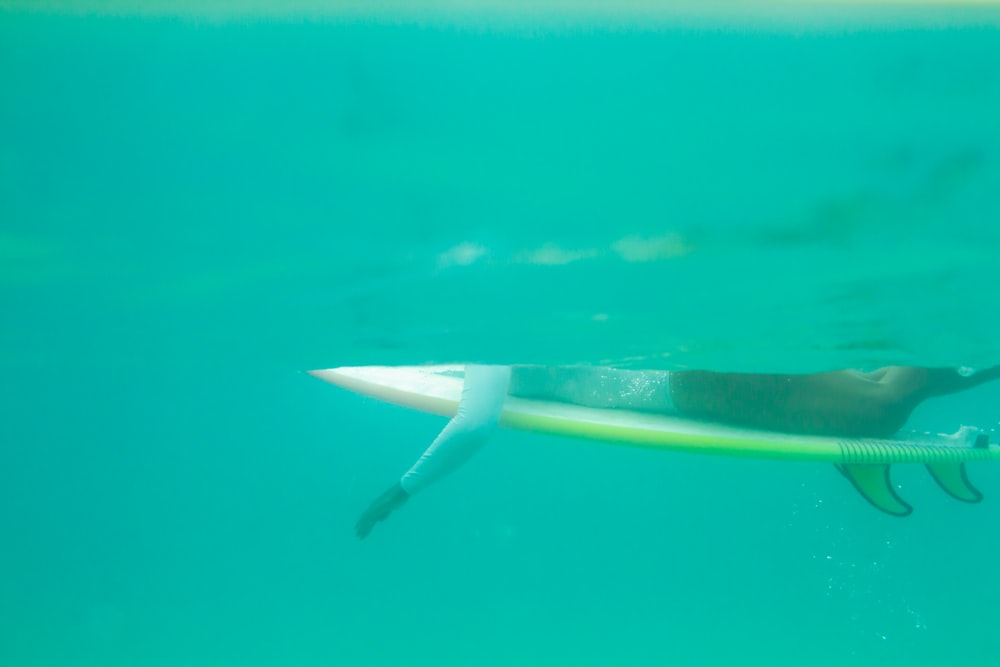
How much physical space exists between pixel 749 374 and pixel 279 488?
1616 inches

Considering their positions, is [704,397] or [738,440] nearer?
[738,440]

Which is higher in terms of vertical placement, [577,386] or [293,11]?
[577,386]

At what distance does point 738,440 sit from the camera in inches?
223

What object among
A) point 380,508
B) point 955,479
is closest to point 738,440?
point 955,479

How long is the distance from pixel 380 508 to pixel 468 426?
1108 millimetres

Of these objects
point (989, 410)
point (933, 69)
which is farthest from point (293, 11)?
point (989, 410)

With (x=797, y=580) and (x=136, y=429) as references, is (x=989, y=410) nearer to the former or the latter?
(x=797, y=580)

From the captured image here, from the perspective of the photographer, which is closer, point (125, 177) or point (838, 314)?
point (125, 177)

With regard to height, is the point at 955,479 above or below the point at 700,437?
below

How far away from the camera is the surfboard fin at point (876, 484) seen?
632cm

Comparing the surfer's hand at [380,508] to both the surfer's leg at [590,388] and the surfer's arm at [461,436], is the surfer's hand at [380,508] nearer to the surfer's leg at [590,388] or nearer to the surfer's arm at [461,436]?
the surfer's arm at [461,436]

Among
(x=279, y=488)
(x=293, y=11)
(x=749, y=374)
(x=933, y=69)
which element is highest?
(x=279, y=488)

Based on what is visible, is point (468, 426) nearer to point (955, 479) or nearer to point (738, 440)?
point (738, 440)

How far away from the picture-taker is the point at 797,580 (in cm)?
4350
